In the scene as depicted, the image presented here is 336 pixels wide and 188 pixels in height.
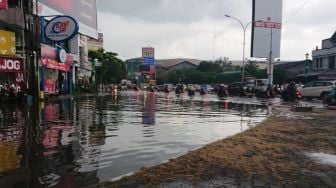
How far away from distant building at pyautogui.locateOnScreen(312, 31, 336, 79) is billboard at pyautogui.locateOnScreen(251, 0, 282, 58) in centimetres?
767

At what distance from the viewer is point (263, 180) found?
743cm

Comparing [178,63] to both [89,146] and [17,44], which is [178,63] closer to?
[17,44]

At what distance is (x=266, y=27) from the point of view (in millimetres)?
61906

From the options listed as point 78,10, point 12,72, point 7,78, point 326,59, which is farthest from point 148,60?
point 12,72

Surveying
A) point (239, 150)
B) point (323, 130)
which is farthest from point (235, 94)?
point (239, 150)

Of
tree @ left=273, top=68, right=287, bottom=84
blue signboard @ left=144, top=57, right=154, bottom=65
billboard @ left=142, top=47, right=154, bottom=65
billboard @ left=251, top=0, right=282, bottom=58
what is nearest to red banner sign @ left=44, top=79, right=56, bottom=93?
billboard @ left=251, top=0, right=282, bottom=58

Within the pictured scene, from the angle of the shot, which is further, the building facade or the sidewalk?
the building facade

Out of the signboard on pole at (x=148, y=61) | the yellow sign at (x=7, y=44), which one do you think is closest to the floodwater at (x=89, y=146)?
the yellow sign at (x=7, y=44)

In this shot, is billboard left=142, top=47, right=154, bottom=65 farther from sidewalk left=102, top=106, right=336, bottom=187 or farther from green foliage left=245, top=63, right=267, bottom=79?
sidewalk left=102, top=106, right=336, bottom=187

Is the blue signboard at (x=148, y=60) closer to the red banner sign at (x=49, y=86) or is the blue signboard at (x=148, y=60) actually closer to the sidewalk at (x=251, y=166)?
the red banner sign at (x=49, y=86)

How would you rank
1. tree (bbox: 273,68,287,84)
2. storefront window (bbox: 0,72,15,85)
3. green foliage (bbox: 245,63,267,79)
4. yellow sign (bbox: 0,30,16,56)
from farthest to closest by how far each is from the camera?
green foliage (bbox: 245,63,267,79), tree (bbox: 273,68,287,84), storefront window (bbox: 0,72,15,85), yellow sign (bbox: 0,30,16,56)

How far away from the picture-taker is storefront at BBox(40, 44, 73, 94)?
3822 cm

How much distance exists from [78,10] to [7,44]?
24197 millimetres

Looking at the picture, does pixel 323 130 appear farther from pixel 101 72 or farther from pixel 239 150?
pixel 101 72
